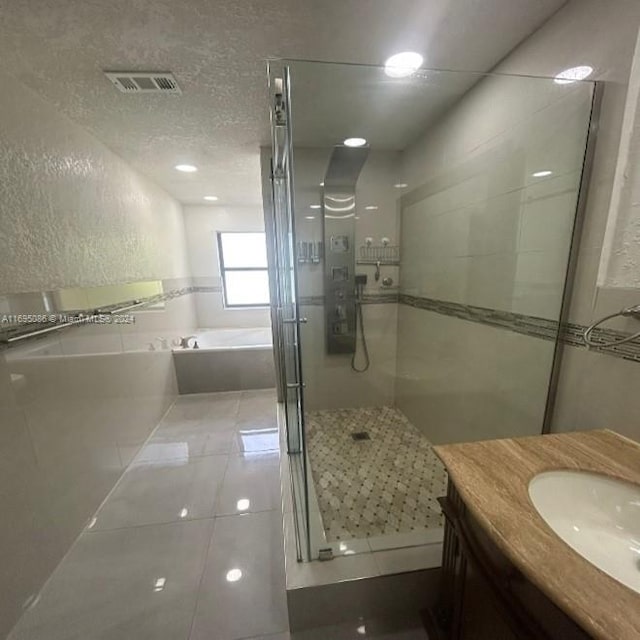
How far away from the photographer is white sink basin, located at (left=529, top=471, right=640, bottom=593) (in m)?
0.71

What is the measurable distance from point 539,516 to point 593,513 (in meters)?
0.28

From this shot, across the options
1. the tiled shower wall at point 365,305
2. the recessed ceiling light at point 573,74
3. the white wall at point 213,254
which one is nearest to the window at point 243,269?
the white wall at point 213,254

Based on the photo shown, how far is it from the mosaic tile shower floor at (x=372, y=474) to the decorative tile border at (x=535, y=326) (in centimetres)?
84

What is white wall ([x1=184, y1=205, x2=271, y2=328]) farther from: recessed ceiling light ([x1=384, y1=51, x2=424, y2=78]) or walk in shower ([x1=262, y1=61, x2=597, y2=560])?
recessed ceiling light ([x1=384, y1=51, x2=424, y2=78])

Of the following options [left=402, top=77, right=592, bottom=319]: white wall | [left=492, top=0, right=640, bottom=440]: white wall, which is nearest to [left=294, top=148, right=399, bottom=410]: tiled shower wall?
[left=402, top=77, right=592, bottom=319]: white wall

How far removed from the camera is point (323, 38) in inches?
47.4

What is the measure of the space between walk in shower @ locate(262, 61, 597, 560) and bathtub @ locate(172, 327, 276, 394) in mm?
555

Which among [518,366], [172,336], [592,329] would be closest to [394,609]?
[518,366]

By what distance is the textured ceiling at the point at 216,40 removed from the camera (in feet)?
3.42

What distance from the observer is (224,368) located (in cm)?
317

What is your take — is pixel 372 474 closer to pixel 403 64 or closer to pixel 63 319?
pixel 63 319

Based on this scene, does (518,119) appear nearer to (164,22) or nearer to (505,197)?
(505,197)

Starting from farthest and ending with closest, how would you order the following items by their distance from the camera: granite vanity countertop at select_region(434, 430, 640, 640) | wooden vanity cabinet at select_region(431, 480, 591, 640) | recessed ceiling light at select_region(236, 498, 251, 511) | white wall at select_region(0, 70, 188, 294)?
recessed ceiling light at select_region(236, 498, 251, 511) < white wall at select_region(0, 70, 188, 294) < wooden vanity cabinet at select_region(431, 480, 591, 640) < granite vanity countertop at select_region(434, 430, 640, 640)

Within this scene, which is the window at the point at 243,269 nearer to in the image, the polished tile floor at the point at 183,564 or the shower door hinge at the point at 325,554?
the polished tile floor at the point at 183,564
